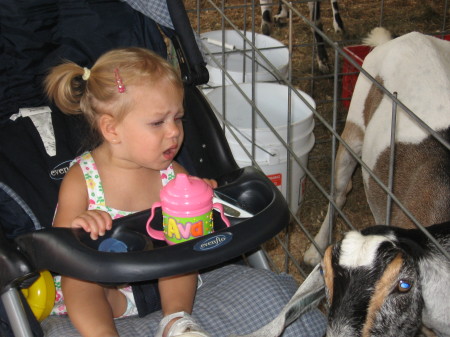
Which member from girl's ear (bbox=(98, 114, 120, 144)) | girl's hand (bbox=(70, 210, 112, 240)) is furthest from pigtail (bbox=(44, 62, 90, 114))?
girl's hand (bbox=(70, 210, 112, 240))

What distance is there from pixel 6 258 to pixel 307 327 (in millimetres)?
878

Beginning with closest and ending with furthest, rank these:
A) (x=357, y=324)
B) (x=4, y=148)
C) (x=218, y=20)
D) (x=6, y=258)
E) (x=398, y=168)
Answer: (x=6, y=258), (x=357, y=324), (x=4, y=148), (x=398, y=168), (x=218, y=20)

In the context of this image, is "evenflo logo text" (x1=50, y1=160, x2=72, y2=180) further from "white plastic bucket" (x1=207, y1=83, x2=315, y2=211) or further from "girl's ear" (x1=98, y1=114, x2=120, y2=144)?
"white plastic bucket" (x1=207, y1=83, x2=315, y2=211)

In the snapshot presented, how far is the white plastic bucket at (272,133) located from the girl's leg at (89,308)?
1.04 metres

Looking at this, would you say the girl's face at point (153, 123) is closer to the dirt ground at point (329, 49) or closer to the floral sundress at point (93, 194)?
the floral sundress at point (93, 194)

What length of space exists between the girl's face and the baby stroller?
0.61 feet

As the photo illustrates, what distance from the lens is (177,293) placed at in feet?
6.38

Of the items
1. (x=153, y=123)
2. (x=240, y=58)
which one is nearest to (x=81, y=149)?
(x=153, y=123)

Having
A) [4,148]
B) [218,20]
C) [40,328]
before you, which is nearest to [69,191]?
[4,148]

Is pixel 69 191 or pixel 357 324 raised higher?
pixel 69 191

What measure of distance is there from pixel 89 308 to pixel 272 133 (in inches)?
53.1

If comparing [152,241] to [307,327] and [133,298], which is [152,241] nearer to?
[133,298]

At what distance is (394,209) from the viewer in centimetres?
283

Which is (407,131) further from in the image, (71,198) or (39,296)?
(39,296)
